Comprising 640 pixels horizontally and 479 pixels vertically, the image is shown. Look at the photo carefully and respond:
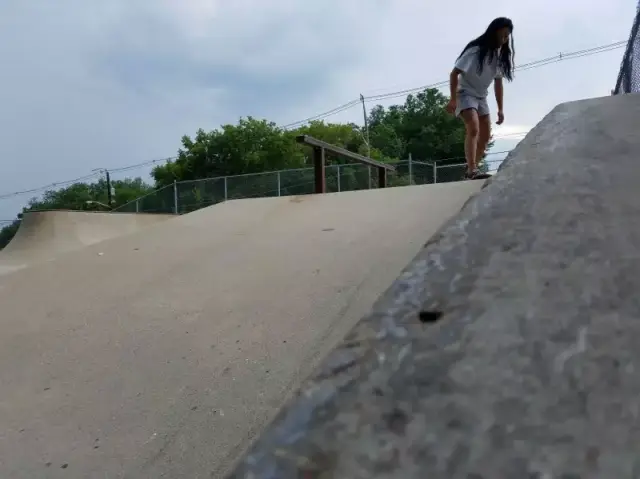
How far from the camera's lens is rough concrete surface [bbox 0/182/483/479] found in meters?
1.62

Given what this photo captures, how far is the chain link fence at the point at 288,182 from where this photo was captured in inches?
553

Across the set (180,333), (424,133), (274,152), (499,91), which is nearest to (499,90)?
(499,91)

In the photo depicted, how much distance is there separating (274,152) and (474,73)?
29121 mm

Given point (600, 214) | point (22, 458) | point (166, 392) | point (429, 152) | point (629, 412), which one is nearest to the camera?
point (629, 412)

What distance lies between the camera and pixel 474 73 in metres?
4.29

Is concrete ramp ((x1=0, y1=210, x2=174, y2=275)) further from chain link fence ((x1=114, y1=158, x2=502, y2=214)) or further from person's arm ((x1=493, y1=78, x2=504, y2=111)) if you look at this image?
person's arm ((x1=493, y1=78, x2=504, y2=111))

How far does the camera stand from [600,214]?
0.85 metres

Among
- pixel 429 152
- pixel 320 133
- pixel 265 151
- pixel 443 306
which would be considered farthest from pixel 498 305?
pixel 429 152

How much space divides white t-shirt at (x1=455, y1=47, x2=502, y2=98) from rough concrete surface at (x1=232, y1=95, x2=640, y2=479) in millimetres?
3695

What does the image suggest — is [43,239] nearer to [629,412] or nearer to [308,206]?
[308,206]

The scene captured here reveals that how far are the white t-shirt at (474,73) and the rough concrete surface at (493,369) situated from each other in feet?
12.1

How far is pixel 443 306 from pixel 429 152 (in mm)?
44621

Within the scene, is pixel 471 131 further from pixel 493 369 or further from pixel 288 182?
pixel 288 182

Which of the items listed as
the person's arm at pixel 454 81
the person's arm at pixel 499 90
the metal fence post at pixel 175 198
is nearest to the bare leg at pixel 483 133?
the person's arm at pixel 499 90
